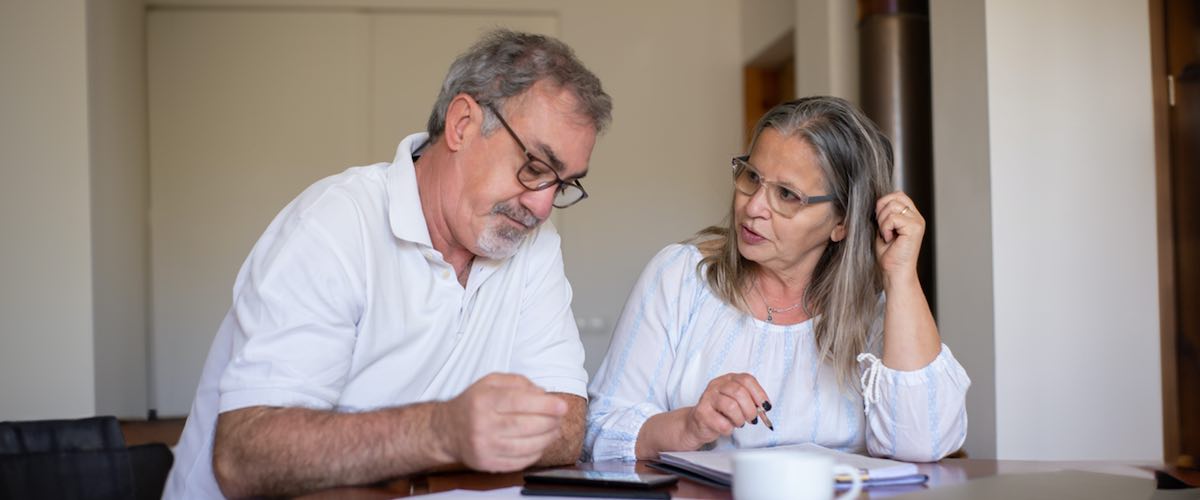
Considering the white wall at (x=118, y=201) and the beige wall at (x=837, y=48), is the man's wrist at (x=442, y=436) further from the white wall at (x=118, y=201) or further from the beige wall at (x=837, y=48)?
the beige wall at (x=837, y=48)

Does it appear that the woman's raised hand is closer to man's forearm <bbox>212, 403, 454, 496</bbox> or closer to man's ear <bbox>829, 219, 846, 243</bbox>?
man's ear <bbox>829, 219, 846, 243</bbox>

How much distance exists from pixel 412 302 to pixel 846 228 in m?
0.93

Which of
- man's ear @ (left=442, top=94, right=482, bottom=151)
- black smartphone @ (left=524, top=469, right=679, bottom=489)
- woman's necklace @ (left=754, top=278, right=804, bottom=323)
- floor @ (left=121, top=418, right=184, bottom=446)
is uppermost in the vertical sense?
man's ear @ (left=442, top=94, right=482, bottom=151)

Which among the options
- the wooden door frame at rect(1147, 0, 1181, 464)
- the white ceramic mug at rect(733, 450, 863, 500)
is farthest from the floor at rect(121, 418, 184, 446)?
the white ceramic mug at rect(733, 450, 863, 500)

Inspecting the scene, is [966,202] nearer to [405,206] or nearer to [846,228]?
[846,228]

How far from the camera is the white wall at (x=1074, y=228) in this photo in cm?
330

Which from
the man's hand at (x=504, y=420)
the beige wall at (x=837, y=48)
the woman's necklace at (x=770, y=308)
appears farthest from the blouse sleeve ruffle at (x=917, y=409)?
the beige wall at (x=837, y=48)

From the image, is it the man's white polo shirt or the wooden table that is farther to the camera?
the man's white polo shirt

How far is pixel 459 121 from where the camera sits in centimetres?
183

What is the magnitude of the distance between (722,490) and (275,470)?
0.60 m

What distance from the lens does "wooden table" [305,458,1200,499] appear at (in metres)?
1.38

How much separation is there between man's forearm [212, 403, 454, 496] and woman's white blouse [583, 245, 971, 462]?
0.57m

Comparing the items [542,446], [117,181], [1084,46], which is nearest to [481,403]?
[542,446]

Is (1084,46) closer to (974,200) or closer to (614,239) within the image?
(974,200)
